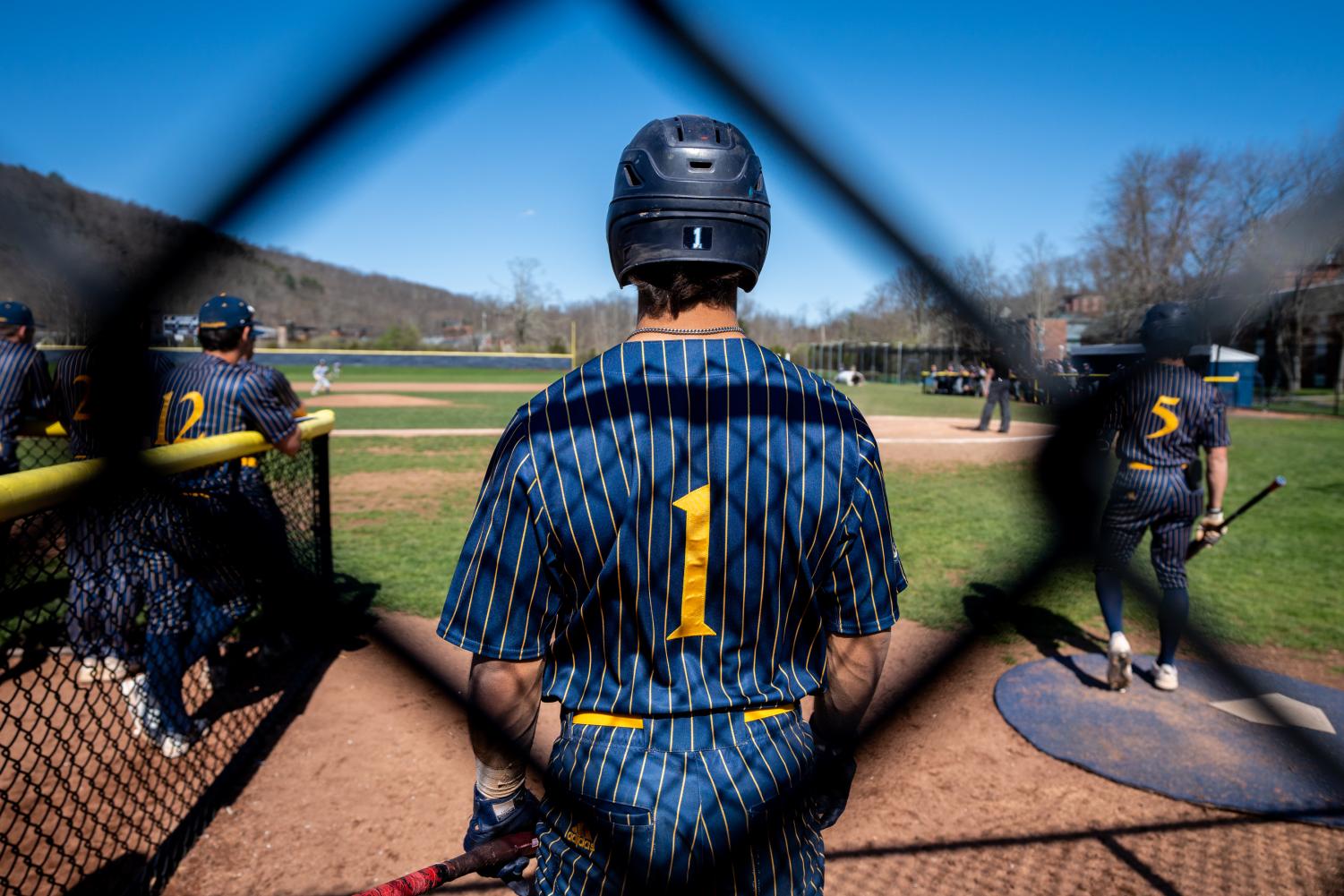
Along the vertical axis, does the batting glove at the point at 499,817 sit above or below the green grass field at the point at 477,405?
above

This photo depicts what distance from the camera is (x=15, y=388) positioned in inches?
183

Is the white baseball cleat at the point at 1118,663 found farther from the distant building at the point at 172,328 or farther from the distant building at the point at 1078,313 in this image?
the distant building at the point at 172,328

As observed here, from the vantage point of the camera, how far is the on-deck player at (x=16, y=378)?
457 cm

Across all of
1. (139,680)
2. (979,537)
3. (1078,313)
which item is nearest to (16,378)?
(139,680)

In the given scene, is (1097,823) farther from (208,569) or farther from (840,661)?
(208,569)

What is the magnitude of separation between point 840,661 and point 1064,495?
54 cm

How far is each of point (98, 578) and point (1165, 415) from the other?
492cm

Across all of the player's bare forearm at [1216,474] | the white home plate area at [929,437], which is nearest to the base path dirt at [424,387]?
the white home plate area at [929,437]

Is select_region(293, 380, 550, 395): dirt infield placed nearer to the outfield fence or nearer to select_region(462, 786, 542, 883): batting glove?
the outfield fence

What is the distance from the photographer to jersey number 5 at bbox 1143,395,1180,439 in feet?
Answer: 13.4

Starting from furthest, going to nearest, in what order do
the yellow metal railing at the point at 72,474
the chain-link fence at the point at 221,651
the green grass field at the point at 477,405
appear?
the green grass field at the point at 477,405, the yellow metal railing at the point at 72,474, the chain-link fence at the point at 221,651

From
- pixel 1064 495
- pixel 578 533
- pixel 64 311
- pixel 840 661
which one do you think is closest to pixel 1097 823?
pixel 840 661

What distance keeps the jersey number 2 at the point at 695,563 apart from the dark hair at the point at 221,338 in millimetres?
3463

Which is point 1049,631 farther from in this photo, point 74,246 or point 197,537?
point 74,246
